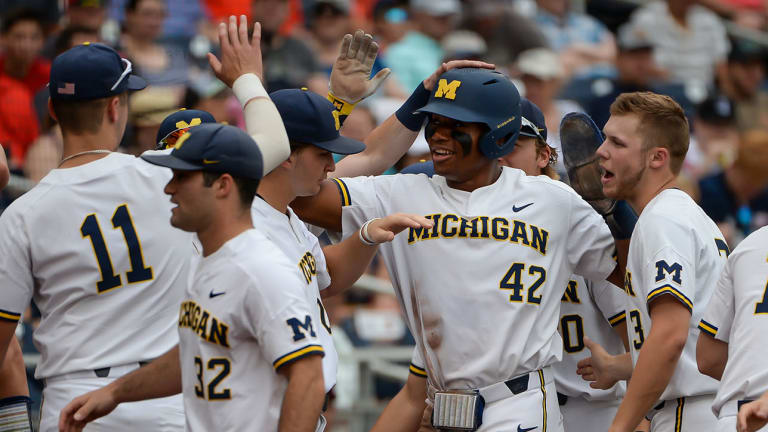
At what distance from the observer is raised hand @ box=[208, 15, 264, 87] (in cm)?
475

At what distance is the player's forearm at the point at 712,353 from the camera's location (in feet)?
15.0

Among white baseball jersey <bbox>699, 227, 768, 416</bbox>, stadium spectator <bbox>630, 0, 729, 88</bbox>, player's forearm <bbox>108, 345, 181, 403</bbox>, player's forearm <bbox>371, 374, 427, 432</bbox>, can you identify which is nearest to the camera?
white baseball jersey <bbox>699, 227, 768, 416</bbox>

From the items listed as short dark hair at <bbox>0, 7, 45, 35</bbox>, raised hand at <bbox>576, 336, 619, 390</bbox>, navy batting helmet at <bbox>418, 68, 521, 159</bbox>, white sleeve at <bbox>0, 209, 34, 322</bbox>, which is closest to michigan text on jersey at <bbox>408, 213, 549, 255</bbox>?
navy batting helmet at <bbox>418, 68, 521, 159</bbox>

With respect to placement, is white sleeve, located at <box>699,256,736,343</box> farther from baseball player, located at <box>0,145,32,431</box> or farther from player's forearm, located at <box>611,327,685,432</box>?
baseball player, located at <box>0,145,32,431</box>

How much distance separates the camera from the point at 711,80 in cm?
1448

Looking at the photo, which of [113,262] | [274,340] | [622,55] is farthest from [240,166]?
[622,55]

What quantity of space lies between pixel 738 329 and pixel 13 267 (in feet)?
9.60

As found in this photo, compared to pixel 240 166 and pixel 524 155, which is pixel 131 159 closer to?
pixel 240 166

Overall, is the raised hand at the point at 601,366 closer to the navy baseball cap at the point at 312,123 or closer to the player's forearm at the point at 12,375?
the navy baseball cap at the point at 312,123

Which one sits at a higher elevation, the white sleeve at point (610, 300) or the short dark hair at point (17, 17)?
the white sleeve at point (610, 300)

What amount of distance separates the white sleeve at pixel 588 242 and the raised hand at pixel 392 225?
0.89m

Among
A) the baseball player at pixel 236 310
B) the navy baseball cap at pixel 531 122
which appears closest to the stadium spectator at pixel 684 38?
the navy baseball cap at pixel 531 122

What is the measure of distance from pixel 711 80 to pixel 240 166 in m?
11.5

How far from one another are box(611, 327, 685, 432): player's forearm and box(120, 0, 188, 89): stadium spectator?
6.53 metres
